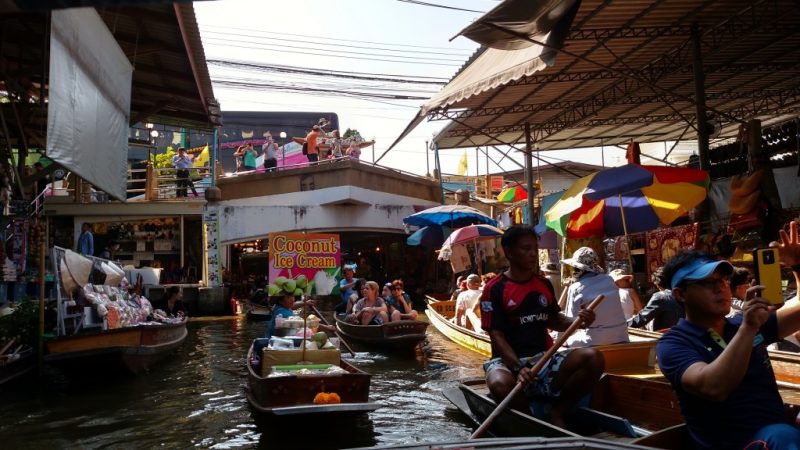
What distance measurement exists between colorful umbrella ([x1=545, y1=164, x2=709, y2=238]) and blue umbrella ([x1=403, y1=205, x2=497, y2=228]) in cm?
734

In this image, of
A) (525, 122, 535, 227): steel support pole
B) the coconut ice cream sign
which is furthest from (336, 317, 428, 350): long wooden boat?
(525, 122, 535, 227): steel support pole

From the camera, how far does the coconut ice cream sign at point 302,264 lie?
928 cm

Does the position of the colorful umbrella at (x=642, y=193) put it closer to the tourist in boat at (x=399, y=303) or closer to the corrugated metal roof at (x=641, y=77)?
the corrugated metal roof at (x=641, y=77)

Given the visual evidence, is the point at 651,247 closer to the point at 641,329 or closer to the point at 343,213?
the point at 641,329

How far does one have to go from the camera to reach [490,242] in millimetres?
18953

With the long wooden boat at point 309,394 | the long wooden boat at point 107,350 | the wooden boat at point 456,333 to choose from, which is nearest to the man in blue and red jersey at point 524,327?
the long wooden boat at point 309,394

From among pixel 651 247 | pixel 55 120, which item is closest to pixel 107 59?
pixel 55 120

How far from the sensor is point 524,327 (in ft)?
16.3

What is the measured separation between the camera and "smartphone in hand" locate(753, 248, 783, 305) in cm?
311

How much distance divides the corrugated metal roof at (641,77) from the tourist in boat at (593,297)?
354 centimetres

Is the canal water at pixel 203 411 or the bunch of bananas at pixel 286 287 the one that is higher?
the bunch of bananas at pixel 286 287

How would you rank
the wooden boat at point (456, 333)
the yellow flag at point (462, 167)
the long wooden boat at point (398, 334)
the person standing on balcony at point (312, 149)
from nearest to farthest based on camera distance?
1. the wooden boat at point (456, 333)
2. the long wooden boat at point (398, 334)
3. the person standing on balcony at point (312, 149)
4. the yellow flag at point (462, 167)

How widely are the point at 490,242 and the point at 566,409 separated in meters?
14.2

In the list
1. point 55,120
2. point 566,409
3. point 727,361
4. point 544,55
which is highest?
point 544,55
